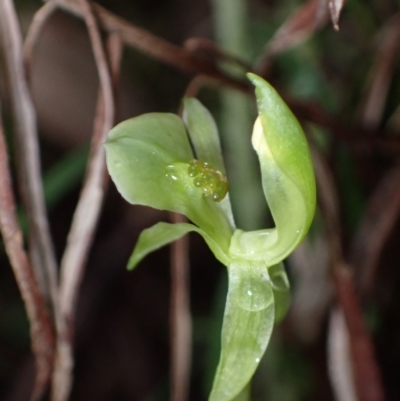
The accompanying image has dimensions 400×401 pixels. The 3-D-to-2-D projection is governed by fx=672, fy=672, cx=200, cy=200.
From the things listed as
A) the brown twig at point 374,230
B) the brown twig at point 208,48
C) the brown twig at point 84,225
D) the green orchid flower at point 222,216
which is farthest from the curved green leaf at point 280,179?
the brown twig at point 374,230

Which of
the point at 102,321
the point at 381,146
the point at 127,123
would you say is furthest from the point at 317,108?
the point at 102,321

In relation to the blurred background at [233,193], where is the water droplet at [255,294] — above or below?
below

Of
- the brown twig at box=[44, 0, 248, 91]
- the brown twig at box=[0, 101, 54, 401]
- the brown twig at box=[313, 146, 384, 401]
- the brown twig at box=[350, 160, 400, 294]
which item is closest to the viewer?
the brown twig at box=[0, 101, 54, 401]

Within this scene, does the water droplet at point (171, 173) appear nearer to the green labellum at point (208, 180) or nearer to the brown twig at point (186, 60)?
the green labellum at point (208, 180)

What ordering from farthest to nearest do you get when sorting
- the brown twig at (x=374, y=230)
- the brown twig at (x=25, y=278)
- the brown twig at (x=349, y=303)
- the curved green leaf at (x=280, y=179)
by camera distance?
the brown twig at (x=374, y=230), the brown twig at (x=349, y=303), the brown twig at (x=25, y=278), the curved green leaf at (x=280, y=179)

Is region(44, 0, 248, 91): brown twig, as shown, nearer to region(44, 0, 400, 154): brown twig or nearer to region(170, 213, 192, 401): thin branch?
region(44, 0, 400, 154): brown twig

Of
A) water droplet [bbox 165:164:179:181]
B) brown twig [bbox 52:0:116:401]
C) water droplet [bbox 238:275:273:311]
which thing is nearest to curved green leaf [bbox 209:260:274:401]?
water droplet [bbox 238:275:273:311]

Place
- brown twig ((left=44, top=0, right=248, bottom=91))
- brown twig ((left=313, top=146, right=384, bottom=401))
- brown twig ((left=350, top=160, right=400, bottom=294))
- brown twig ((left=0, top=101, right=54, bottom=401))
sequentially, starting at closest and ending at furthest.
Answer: brown twig ((left=0, top=101, right=54, bottom=401)), brown twig ((left=44, top=0, right=248, bottom=91)), brown twig ((left=313, top=146, right=384, bottom=401)), brown twig ((left=350, top=160, right=400, bottom=294))
